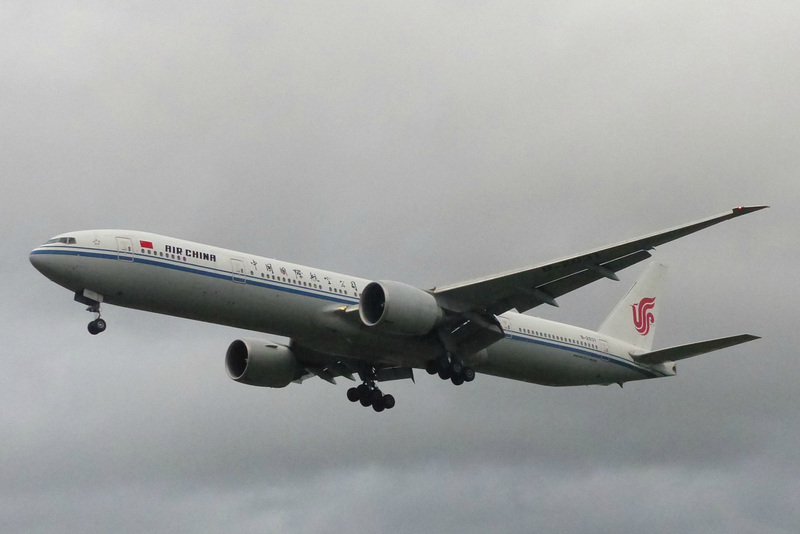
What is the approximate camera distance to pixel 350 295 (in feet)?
136

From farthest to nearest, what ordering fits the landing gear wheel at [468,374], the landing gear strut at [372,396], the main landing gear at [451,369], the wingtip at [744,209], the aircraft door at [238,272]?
the landing gear strut at [372,396]
the landing gear wheel at [468,374]
the main landing gear at [451,369]
the aircraft door at [238,272]
the wingtip at [744,209]

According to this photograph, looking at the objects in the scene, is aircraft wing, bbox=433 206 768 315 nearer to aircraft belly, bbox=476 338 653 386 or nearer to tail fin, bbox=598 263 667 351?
aircraft belly, bbox=476 338 653 386

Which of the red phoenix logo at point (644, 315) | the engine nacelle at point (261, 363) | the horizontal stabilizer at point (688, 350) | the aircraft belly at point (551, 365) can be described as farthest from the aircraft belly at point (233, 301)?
the red phoenix logo at point (644, 315)

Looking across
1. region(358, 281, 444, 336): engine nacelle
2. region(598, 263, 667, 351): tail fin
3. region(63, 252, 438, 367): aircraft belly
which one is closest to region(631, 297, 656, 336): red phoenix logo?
region(598, 263, 667, 351): tail fin

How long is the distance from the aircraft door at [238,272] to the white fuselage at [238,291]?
34 millimetres

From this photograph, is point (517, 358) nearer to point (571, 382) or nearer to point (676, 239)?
point (571, 382)

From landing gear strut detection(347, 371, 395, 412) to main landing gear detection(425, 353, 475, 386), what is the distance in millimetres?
5152

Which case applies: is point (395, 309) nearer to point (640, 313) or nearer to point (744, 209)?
point (744, 209)

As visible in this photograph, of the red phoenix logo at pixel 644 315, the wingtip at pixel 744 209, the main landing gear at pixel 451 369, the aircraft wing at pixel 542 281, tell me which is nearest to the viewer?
the wingtip at pixel 744 209

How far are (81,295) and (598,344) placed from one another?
75.4 ft

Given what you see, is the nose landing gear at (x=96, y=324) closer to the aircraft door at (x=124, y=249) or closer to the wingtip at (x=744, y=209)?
the aircraft door at (x=124, y=249)

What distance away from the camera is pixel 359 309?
39.9 metres

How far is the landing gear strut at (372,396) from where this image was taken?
4806 cm

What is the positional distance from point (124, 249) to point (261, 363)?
34.5ft
